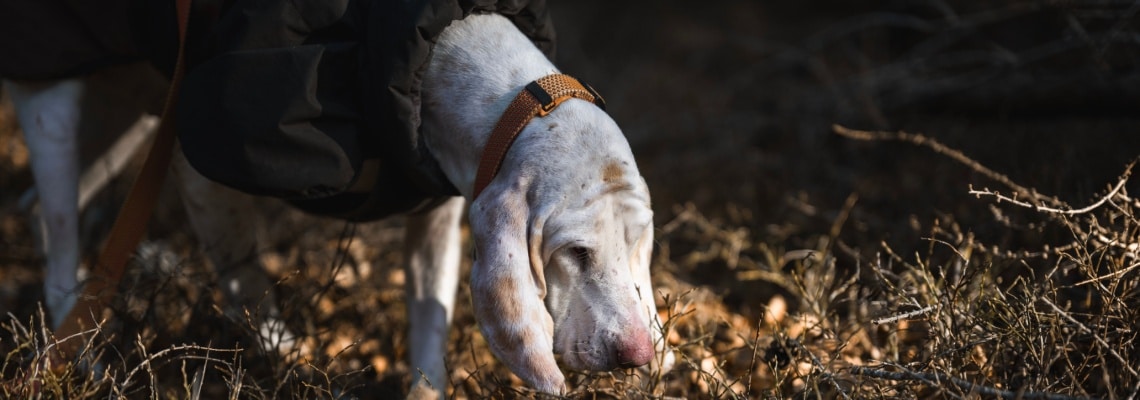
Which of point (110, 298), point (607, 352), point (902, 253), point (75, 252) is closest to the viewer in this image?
point (607, 352)

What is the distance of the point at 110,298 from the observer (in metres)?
2.61

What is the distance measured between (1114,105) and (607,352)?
256 centimetres

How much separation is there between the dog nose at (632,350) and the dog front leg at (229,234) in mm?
1169

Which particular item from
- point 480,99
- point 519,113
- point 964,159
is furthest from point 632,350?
point 964,159

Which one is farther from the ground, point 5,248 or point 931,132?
point 931,132

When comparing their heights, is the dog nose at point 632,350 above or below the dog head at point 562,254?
below

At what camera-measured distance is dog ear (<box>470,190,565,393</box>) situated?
2016mm

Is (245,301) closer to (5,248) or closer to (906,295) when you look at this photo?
(5,248)

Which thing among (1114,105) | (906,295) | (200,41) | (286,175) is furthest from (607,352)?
(1114,105)

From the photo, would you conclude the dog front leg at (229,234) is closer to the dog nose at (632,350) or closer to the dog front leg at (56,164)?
the dog front leg at (56,164)

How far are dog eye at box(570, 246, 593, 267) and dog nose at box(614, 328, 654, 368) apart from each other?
17 centimetres

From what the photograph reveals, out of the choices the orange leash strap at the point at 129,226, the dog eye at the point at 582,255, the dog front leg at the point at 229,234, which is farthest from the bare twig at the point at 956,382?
the orange leash strap at the point at 129,226

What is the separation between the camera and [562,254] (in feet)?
6.88

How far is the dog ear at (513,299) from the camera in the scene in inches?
79.4
